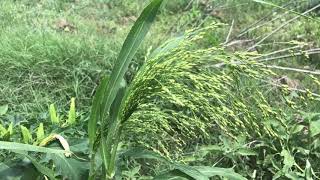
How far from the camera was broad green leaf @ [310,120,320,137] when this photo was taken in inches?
104

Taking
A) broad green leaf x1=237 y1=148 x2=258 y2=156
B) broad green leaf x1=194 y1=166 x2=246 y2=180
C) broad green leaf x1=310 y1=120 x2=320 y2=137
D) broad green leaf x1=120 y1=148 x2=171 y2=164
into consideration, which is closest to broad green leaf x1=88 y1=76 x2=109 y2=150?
broad green leaf x1=120 y1=148 x2=171 y2=164

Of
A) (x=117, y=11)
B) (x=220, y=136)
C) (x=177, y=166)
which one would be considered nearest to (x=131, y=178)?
(x=220, y=136)

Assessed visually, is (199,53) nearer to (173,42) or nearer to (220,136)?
(173,42)

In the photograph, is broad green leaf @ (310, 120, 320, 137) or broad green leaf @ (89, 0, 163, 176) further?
broad green leaf @ (310, 120, 320, 137)

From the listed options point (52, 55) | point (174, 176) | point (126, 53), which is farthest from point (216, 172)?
point (52, 55)

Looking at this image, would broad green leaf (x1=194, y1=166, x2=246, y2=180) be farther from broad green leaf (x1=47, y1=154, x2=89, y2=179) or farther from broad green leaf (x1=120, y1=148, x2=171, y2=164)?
broad green leaf (x1=47, y1=154, x2=89, y2=179)

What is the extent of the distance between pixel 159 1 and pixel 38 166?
1.83ft

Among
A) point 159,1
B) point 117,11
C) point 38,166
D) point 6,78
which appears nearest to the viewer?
point 159,1

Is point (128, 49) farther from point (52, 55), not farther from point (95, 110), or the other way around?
point (52, 55)

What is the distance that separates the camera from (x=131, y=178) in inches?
98.7

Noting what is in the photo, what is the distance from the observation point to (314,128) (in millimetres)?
2662

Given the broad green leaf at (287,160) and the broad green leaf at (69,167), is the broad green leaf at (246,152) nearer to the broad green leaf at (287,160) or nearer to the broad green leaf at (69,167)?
the broad green leaf at (287,160)

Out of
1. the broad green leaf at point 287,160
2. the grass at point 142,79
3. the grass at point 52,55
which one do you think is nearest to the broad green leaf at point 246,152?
the grass at point 142,79

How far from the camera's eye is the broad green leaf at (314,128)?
263 centimetres
